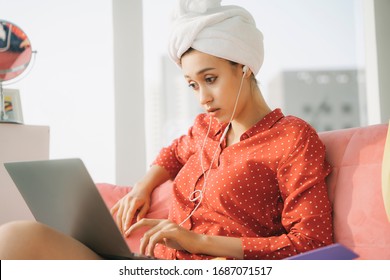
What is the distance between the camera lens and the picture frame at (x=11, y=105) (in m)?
1.93

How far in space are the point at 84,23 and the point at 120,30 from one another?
218 mm

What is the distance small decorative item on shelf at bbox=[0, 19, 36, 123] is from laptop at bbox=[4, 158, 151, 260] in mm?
903

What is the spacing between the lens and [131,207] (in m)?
1.43

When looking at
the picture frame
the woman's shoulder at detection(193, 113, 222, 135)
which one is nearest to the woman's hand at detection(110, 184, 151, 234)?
the woman's shoulder at detection(193, 113, 222, 135)

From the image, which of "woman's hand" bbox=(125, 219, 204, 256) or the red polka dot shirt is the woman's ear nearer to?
the red polka dot shirt

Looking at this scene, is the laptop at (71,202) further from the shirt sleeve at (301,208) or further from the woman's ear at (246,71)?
the woman's ear at (246,71)

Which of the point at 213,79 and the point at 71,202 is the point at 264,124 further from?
the point at 71,202

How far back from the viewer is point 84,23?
250cm

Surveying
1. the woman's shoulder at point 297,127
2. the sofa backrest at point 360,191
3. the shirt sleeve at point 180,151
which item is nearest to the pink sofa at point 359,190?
the sofa backrest at point 360,191

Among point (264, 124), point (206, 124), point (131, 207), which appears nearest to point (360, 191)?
point (264, 124)

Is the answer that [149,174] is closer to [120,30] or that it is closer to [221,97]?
[221,97]

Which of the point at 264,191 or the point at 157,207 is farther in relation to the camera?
the point at 157,207

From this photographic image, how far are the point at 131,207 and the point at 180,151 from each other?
0.83ft
